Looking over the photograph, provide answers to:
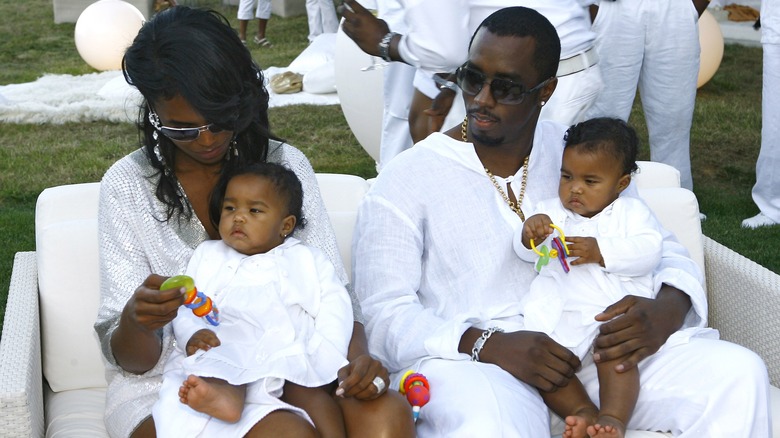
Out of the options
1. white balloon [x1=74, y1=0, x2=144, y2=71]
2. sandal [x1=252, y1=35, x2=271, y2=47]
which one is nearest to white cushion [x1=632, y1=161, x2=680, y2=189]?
white balloon [x1=74, y1=0, x2=144, y2=71]

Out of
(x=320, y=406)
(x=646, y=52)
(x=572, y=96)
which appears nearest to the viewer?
(x=320, y=406)

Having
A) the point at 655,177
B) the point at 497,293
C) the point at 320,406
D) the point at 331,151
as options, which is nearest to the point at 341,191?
the point at 497,293

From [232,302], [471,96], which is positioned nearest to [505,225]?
[471,96]

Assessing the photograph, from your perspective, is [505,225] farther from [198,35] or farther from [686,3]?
[686,3]

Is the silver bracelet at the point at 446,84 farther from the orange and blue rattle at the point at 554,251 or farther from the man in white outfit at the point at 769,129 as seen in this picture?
A: the man in white outfit at the point at 769,129

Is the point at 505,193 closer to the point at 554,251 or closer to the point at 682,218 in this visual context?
the point at 554,251

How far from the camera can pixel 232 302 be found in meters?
2.88

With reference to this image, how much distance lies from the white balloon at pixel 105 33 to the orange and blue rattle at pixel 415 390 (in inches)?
368

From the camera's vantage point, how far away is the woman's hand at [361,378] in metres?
2.63

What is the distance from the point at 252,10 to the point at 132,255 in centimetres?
1162

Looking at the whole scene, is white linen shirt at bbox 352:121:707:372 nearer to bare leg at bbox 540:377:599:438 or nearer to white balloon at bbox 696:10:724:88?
bare leg at bbox 540:377:599:438

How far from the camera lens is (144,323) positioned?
2.64 meters

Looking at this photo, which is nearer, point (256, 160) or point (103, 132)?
point (256, 160)

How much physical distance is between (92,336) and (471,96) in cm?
141
